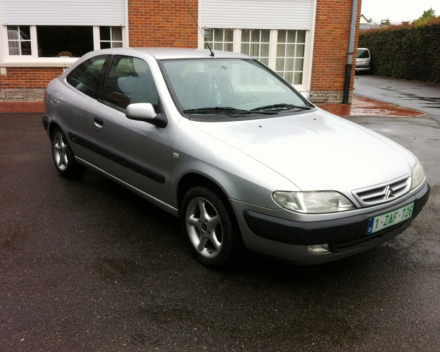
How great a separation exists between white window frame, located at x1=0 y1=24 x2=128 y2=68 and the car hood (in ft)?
31.3

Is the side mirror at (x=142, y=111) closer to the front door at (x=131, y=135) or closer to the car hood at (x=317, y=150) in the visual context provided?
the front door at (x=131, y=135)

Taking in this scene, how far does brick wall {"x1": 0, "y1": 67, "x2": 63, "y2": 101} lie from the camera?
1259cm

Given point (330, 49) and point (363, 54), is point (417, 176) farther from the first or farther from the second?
point (363, 54)

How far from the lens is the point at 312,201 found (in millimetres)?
3150

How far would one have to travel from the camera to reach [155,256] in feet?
13.1

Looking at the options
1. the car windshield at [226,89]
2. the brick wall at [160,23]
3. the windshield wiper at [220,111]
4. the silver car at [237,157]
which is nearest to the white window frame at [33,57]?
the brick wall at [160,23]

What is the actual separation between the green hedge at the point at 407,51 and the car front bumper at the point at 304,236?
77.1ft

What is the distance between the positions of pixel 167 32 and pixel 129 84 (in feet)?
28.1

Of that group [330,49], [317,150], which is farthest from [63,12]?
[317,150]

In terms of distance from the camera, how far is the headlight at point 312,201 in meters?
3.13

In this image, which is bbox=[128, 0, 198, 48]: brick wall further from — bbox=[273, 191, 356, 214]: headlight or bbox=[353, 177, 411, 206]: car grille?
bbox=[273, 191, 356, 214]: headlight

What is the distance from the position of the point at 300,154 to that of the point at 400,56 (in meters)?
26.9

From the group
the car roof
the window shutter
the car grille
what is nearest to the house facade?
the window shutter

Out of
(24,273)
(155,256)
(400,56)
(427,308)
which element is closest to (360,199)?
(427,308)
